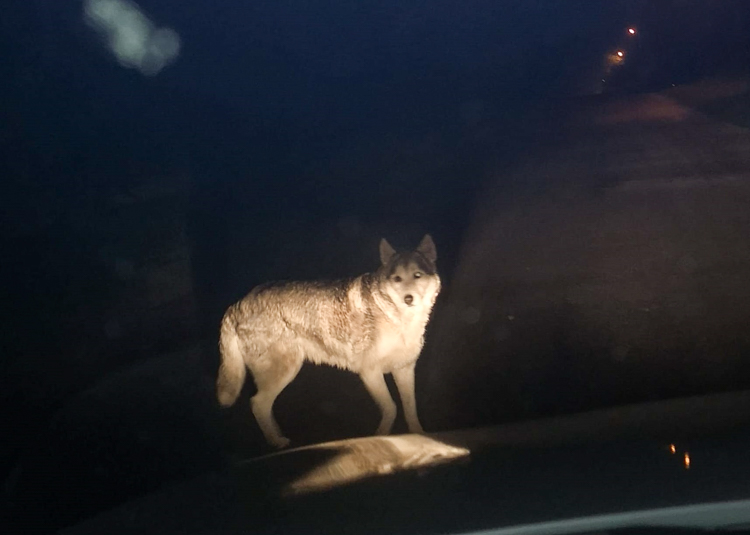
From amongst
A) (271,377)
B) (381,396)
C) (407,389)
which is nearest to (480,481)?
(381,396)

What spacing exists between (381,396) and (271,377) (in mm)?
660

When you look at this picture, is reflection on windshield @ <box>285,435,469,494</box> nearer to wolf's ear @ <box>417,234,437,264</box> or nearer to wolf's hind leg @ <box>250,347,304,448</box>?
wolf's hind leg @ <box>250,347,304,448</box>

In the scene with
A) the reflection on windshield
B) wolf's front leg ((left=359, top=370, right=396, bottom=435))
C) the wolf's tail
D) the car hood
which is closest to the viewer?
the car hood

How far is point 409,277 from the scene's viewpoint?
15.2ft

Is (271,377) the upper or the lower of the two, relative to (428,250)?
lower

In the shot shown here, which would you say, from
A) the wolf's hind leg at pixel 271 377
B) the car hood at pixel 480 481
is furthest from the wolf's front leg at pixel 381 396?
the car hood at pixel 480 481

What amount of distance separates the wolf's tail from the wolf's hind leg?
97 millimetres

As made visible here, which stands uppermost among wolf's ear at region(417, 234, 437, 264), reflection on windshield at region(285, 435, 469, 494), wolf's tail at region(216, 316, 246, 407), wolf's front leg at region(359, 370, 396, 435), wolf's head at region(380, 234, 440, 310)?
wolf's ear at region(417, 234, 437, 264)

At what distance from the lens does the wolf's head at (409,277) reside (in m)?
4.59

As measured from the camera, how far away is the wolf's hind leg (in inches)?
182

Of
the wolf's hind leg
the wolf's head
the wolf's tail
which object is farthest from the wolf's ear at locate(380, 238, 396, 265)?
the wolf's tail

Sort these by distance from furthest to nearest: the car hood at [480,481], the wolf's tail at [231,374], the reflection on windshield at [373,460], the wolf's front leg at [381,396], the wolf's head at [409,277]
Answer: the wolf's tail at [231,374] < the wolf's head at [409,277] < the wolf's front leg at [381,396] < the reflection on windshield at [373,460] < the car hood at [480,481]

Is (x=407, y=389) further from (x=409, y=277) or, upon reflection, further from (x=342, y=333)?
(x=409, y=277)

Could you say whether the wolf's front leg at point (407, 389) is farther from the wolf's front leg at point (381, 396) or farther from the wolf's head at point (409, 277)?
the wolf's head at point (409, 277)
